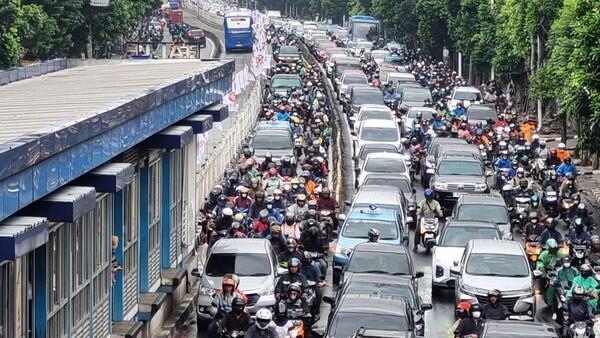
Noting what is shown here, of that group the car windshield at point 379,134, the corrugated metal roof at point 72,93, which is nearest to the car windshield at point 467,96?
the car windshield at point 379,134

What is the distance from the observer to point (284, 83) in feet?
210

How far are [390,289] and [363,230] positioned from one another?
6.79 m

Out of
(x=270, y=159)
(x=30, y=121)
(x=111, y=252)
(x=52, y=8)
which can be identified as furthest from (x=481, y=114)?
(x=30, y=121)

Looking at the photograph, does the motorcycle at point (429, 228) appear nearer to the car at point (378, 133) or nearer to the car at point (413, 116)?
the car at point (378, 133)

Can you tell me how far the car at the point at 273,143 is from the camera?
42.7 meters

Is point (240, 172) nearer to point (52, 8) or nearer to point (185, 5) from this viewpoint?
point (52, 8)

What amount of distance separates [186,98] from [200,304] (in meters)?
4.11

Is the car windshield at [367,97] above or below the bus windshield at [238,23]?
below

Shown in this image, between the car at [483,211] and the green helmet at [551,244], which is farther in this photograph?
the car at [483,211]

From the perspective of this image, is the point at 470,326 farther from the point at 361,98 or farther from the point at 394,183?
the point at 361,98

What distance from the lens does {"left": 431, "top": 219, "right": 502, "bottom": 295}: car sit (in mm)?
27828

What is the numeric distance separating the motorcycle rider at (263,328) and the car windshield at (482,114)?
34.0m

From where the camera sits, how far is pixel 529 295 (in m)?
25.0

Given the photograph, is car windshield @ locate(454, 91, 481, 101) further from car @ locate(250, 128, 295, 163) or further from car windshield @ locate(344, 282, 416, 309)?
car windshield @ locate(344, 282, 416, 309)
